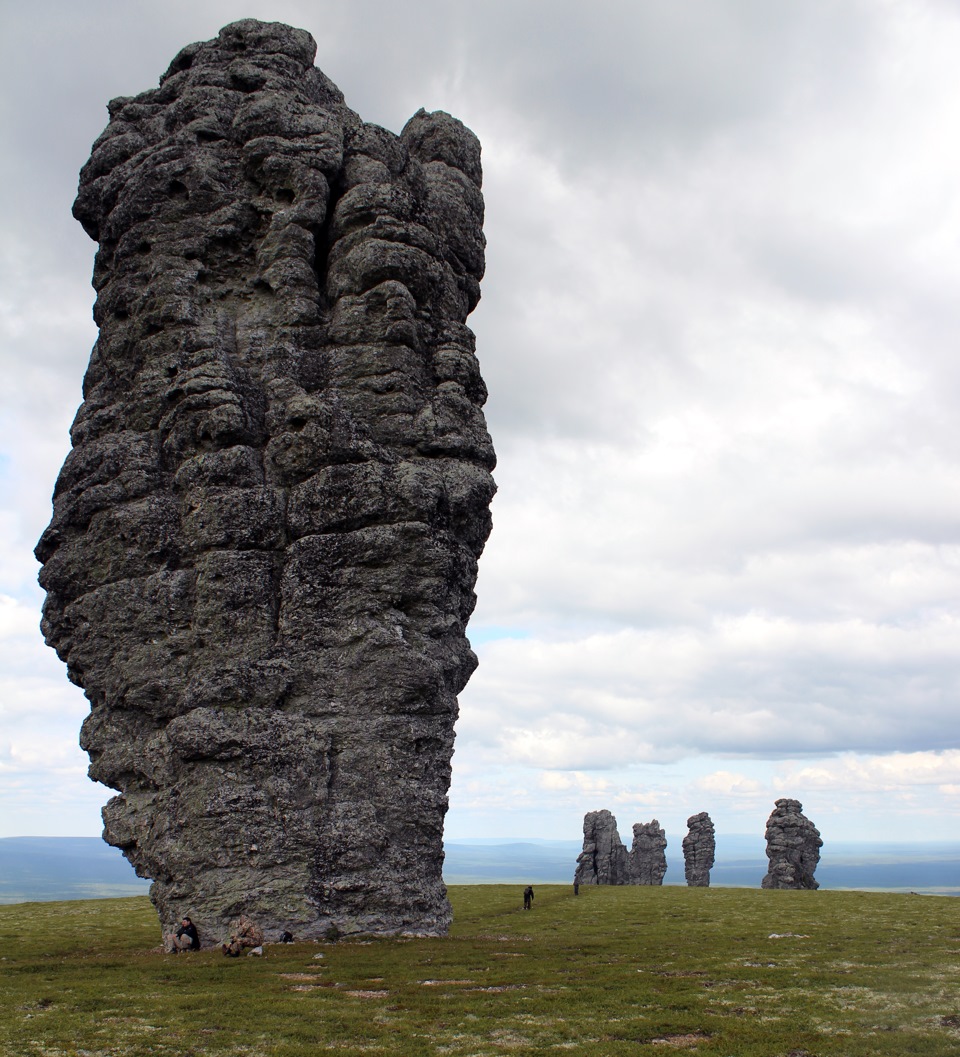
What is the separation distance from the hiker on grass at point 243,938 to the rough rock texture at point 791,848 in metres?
85.6

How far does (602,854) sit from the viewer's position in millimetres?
117438

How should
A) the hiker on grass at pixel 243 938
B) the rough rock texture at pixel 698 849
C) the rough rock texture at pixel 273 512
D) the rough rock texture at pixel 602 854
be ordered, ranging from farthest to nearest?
1. the rough rock texture at pixel 698 849
2. the rough rock texture at pixel 602 854
3. the rough rock texture at pixel 273 512
4. the hiker on grass at pixel 243 938

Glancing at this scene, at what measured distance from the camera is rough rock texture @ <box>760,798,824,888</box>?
107688 mm

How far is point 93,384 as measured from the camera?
56.7 m

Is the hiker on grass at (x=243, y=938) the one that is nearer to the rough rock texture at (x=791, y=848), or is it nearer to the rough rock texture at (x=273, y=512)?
the rough rock texture at (x=273, y=512)

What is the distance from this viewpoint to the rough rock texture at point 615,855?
385ft

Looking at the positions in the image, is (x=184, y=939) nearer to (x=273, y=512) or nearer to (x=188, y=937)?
(x=188, y=937)

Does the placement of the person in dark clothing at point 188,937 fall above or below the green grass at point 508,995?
below

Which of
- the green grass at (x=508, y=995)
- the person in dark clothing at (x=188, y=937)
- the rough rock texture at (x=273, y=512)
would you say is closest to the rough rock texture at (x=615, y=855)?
the green grass at (x=508, y=995)

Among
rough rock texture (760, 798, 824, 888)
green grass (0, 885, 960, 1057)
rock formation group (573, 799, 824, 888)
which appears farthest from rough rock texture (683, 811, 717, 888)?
green grass (0, 885, 960, 1057)

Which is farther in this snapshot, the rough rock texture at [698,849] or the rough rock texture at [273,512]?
the rough rock texture at [698,849]

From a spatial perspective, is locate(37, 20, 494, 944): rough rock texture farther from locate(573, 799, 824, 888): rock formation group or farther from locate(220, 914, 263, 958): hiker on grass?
locate(573, 799, 824, 888): rock formation group

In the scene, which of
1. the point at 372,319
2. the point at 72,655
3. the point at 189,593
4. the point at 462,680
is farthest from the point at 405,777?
the point at 372,319

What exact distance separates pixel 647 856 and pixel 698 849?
283 inches
